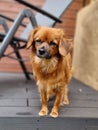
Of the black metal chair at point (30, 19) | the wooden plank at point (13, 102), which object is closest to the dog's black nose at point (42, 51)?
the wooden plank at point (13, 102)

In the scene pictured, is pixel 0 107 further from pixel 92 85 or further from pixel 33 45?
pixel 92 85

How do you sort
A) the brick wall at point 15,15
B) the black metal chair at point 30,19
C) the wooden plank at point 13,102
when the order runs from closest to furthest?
1. the wooden plank at point 13,102
2. the black metal chair at point 30,19
3. the brick wall at point 15,15

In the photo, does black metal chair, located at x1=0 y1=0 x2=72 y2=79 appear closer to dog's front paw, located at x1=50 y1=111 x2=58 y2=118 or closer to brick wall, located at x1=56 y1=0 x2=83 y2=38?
brick wall, located at x1=56 y1=0 x2=83 y2=38

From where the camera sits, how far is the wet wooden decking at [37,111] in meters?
2.30

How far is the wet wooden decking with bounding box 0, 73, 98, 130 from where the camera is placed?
7.54ft

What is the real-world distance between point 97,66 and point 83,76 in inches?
11.3

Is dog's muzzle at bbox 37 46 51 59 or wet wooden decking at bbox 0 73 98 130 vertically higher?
dog's muzzle at bbox 37 46 51 59

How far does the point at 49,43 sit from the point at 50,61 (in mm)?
143

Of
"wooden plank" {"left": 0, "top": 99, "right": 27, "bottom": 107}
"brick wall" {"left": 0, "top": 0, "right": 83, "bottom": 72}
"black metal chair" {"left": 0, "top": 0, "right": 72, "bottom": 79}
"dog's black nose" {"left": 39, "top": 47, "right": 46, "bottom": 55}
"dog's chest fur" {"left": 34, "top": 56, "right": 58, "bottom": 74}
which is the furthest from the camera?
"brick wall" {"left": 0, "top": 0, "right": 83, "bottom": 72}

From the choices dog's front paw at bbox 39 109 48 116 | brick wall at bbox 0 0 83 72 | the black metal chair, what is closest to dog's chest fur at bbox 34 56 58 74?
dog's front paw at bbox 39 109 48 116

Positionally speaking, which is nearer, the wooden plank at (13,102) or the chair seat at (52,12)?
the wooden plank at (13,102)

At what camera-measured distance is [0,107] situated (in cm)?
245

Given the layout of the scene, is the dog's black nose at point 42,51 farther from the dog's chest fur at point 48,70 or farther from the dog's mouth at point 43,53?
the dog's chest fur at point 48,70

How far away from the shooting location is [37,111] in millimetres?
2400
